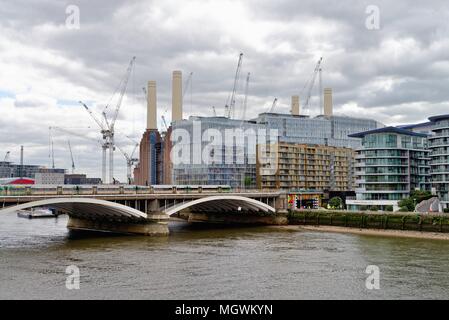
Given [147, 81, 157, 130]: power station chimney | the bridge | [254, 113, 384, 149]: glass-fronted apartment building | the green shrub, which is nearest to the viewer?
the bridge

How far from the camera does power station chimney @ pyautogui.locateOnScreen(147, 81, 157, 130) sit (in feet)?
483

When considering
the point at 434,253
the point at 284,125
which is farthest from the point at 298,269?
the point at 284,125

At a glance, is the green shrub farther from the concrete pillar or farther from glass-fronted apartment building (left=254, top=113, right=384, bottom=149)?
the concrete pillar

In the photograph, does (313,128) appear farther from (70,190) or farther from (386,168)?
(70,190)

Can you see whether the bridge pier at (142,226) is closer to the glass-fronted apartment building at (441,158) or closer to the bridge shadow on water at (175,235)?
the bridge shadow on water at (175,235)

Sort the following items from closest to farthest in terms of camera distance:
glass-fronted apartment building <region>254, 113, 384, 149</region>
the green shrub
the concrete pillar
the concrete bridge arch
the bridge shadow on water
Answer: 1. the bridge shadow on water
2. the concrete bridge arch
3. the green shrub
4. glass-fronted apartment building <region>254, 113, 384, 149</region>
5. the concrete pillar

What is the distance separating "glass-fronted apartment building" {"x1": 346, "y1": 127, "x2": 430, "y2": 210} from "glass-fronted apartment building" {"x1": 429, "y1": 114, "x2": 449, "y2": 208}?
15.0 ft

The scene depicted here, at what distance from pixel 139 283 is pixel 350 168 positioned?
107857 mm

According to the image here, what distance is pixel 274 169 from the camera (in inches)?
4719

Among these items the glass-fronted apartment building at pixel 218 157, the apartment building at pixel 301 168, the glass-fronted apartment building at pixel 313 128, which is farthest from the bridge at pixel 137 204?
the glass-fronted apartment building at pixel 313 128

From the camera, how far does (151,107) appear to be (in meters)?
150

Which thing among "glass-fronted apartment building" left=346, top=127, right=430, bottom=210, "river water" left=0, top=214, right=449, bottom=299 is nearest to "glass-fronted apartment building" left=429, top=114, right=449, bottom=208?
"glass-fronted apartment building" left=346, top=127, right=430, bottom=210

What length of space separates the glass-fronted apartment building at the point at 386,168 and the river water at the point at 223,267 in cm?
2689

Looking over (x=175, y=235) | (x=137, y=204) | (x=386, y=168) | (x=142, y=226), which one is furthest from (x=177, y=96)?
(x=142, y=226)
